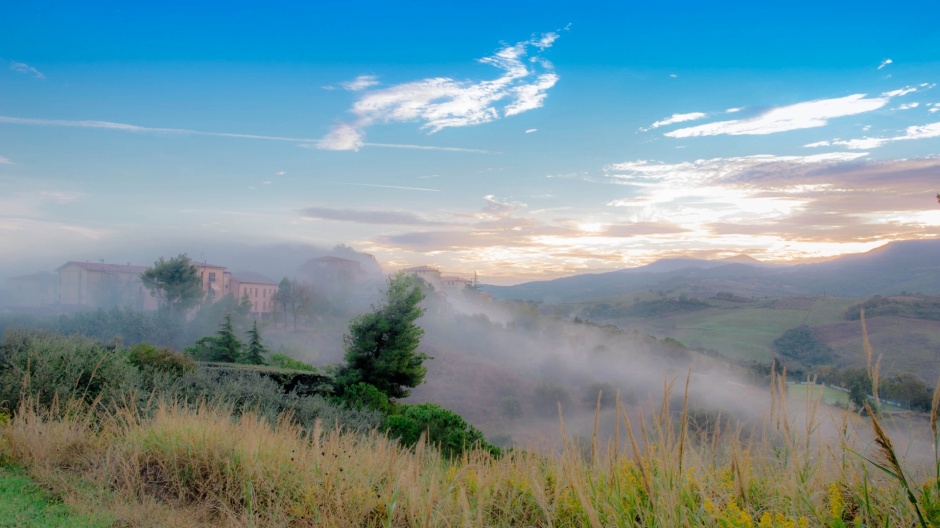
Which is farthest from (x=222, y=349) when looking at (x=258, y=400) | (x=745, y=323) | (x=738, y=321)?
(x=738, y=321)

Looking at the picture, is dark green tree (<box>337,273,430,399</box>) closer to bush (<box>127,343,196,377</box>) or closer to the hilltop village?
bush (<box>127,343,196,377</box>)

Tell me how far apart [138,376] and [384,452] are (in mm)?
5824

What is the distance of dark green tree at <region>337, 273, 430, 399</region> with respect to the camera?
21.6 metres

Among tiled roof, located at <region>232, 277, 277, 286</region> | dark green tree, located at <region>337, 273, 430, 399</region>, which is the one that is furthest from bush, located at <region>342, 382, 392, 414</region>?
tiled roof, located at <region>232, 277, 277, 286</region>

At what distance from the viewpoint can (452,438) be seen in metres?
12.9

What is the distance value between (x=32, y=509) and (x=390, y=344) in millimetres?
17528

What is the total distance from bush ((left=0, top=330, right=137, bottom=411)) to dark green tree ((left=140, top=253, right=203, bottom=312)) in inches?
1390

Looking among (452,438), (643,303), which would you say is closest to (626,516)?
(452,438)

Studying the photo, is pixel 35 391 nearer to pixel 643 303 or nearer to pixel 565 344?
pixel 565 344

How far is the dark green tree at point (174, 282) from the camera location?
41938mm

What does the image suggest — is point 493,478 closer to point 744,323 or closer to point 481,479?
point 481,479

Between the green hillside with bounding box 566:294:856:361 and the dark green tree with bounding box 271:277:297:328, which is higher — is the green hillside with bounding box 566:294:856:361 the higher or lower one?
the lower one

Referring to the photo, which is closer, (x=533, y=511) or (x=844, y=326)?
(x=533, y=511)

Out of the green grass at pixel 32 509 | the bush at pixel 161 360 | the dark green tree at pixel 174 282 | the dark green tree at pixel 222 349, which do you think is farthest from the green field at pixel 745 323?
the green grass at pixel 32 509
